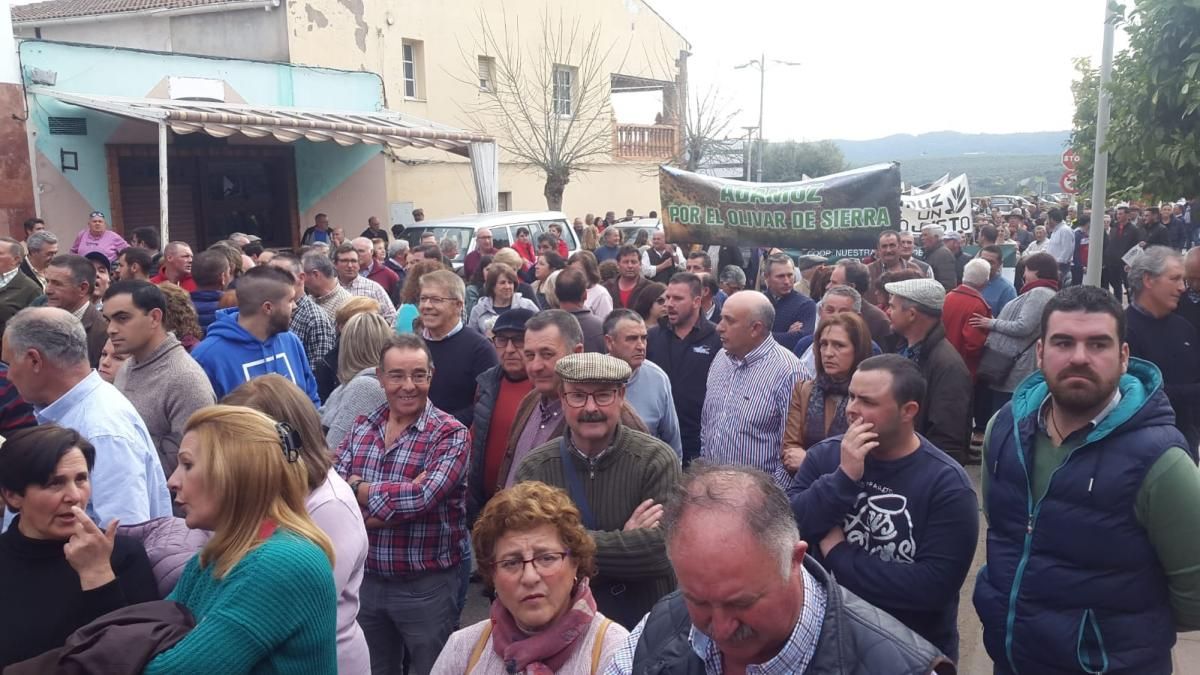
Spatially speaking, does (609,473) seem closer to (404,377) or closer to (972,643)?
(404,377)

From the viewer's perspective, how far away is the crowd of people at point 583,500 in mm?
2373

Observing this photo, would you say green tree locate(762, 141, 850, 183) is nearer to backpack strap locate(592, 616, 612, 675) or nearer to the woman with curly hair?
the woman with curly hair

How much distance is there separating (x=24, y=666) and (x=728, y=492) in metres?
1.81

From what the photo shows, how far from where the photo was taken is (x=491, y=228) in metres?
15.0

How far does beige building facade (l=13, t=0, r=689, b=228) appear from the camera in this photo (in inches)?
848

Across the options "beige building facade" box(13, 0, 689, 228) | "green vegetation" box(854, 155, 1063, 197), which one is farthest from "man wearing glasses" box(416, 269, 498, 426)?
"green vegetation" box(854, 155, 1063, 197)

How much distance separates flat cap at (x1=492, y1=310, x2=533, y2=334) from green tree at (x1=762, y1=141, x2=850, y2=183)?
45.4 meters

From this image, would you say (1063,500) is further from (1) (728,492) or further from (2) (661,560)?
(1) (728,492)

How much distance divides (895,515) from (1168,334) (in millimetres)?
3277

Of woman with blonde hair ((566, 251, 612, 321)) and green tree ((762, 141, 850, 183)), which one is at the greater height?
green tree ((762, 141, 850, 183))

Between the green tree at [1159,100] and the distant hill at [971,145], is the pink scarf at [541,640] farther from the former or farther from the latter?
the distant hill at [971,145]

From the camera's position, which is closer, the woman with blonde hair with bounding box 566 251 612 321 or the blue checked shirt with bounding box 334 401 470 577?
the blue checked shirt with bounding box 334 401 470 577

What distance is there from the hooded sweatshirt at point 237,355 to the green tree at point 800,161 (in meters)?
45.5

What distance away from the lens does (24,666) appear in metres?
2.42
